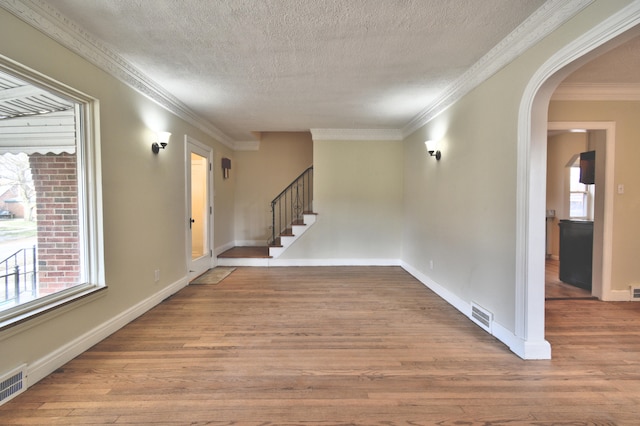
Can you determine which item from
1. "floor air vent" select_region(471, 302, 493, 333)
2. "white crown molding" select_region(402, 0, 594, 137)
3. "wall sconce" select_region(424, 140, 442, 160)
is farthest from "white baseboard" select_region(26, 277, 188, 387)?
"white crown molding" select_region(402, 0, 594, 137)

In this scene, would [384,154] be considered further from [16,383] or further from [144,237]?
[16,383]

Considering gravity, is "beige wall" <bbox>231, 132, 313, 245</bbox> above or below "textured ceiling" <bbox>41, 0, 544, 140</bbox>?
below

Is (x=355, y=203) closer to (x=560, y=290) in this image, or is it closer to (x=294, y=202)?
(x=294, y=202)

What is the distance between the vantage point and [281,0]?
1.88 meters

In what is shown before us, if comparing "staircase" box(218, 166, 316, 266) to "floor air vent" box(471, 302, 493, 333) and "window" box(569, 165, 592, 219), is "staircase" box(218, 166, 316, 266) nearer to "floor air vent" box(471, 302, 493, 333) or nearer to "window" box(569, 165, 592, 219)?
"floor air vent" box(471, 302, 493, 333)

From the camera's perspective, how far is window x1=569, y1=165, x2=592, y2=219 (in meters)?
6.02

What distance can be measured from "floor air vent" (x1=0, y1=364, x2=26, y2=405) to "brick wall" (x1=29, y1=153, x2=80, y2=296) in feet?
1.80

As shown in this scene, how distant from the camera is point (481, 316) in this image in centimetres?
281

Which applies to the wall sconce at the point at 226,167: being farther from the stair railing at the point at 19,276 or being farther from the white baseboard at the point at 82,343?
the stair railing at the point at 19,276

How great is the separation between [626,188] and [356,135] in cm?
383

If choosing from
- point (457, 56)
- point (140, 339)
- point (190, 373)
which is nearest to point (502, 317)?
point (457, 56)

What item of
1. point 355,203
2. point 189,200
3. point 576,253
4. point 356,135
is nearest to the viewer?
point 576,253

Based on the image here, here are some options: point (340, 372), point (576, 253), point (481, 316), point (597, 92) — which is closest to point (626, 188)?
point (576, 253)

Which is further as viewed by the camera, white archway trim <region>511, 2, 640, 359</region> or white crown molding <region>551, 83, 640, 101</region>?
white crown molding <region>551, 83, 640, 101</region>
